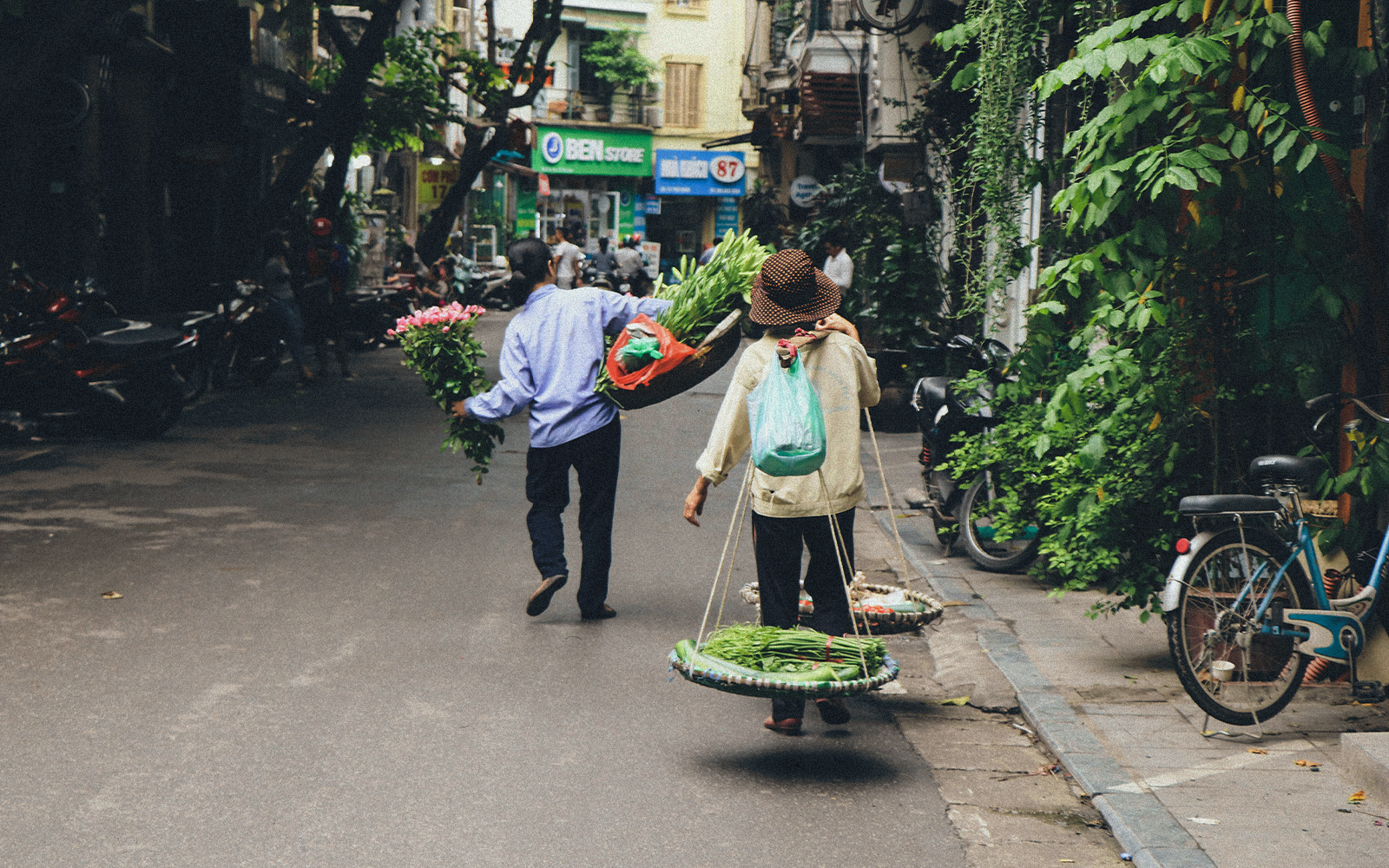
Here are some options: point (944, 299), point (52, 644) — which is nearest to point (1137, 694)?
point (52, 644)

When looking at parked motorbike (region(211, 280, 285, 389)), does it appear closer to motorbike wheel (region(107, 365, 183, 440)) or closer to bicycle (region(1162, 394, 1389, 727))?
motorbike wheel (region(107, 365, 183, 440))

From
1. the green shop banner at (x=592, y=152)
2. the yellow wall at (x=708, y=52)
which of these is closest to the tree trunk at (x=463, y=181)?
the green shop banner at (x=592, y=152)

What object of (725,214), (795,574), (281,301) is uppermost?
(725,214)

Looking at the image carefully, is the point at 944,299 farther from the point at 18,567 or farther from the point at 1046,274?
the point at 18,567

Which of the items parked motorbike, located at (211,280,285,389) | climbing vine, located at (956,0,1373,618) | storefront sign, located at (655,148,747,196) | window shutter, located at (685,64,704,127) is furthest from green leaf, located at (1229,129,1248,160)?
window shutter, located at (685,64,704,127)

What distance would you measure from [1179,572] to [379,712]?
3.14m

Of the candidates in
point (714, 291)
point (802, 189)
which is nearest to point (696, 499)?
point (714, 291)

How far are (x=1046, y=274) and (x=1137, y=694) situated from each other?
6.00 feet

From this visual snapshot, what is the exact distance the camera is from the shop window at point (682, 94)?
169 ft

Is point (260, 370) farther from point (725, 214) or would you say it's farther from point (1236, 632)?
point (725, 214)

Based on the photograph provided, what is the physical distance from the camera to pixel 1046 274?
5973 millimetres

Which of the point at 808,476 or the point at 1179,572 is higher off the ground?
the point at 808,476

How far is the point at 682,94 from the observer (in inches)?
2034

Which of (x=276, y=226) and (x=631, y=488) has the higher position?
(x=276, y=226)
